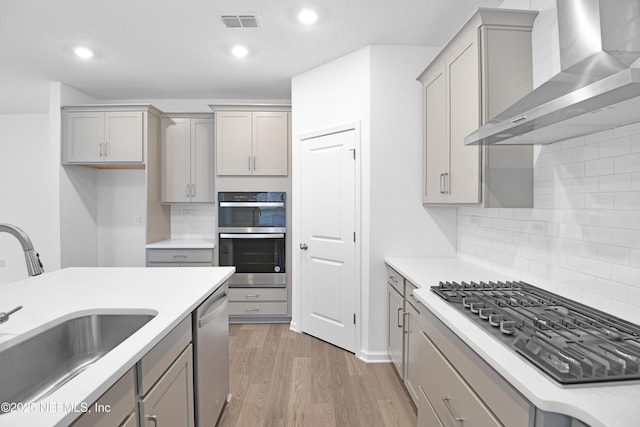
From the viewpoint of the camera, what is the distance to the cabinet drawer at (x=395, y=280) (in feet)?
7.97

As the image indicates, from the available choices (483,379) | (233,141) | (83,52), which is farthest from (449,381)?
(83,52)

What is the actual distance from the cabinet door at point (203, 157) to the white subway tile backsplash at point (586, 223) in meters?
3.28

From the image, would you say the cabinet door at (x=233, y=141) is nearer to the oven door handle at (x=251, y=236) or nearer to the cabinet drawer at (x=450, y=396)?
the oven door handle at (x=251, y=236)

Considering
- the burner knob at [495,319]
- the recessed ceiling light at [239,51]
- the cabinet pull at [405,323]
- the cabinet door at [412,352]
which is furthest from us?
the recessed ceiling light at [239,51]

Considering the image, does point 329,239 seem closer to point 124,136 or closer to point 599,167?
point 599,167

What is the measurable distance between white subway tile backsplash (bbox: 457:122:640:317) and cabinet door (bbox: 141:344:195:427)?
6.00 feet

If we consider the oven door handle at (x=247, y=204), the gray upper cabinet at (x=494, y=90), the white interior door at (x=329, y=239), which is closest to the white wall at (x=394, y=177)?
the white interior door at (x=329, y=239)

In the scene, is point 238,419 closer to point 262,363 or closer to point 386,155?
point 262,363

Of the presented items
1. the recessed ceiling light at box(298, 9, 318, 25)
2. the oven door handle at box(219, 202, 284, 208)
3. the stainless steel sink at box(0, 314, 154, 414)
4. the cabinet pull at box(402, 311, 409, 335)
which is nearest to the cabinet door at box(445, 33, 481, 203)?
the cabinet pull at box(402, 311, 409, 335)

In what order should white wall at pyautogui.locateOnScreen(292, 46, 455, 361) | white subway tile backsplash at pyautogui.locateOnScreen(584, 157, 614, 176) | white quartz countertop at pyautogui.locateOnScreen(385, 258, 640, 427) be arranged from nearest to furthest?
white quartz countertop at pyautogui.locateOnScreen(385, 258, 640, 427), white subway tile backsplash at pyautogui.locateOnScreen(584, 157, 614, 176), white wall at pyautogui.locateOnScreen(292, 46, 455, 361)

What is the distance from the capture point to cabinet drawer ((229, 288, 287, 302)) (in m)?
3.85

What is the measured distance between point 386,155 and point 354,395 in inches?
75.4

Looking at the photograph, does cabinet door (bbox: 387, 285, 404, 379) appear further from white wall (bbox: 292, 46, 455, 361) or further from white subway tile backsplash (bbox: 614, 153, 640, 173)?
white subway tile backsplash (bbox: 614, 153, 640, 173)

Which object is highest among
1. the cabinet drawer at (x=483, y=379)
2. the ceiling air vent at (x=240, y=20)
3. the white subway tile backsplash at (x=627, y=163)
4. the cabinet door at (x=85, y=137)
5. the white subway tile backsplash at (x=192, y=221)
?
the ceiling air vent at (x=240, y=20)
